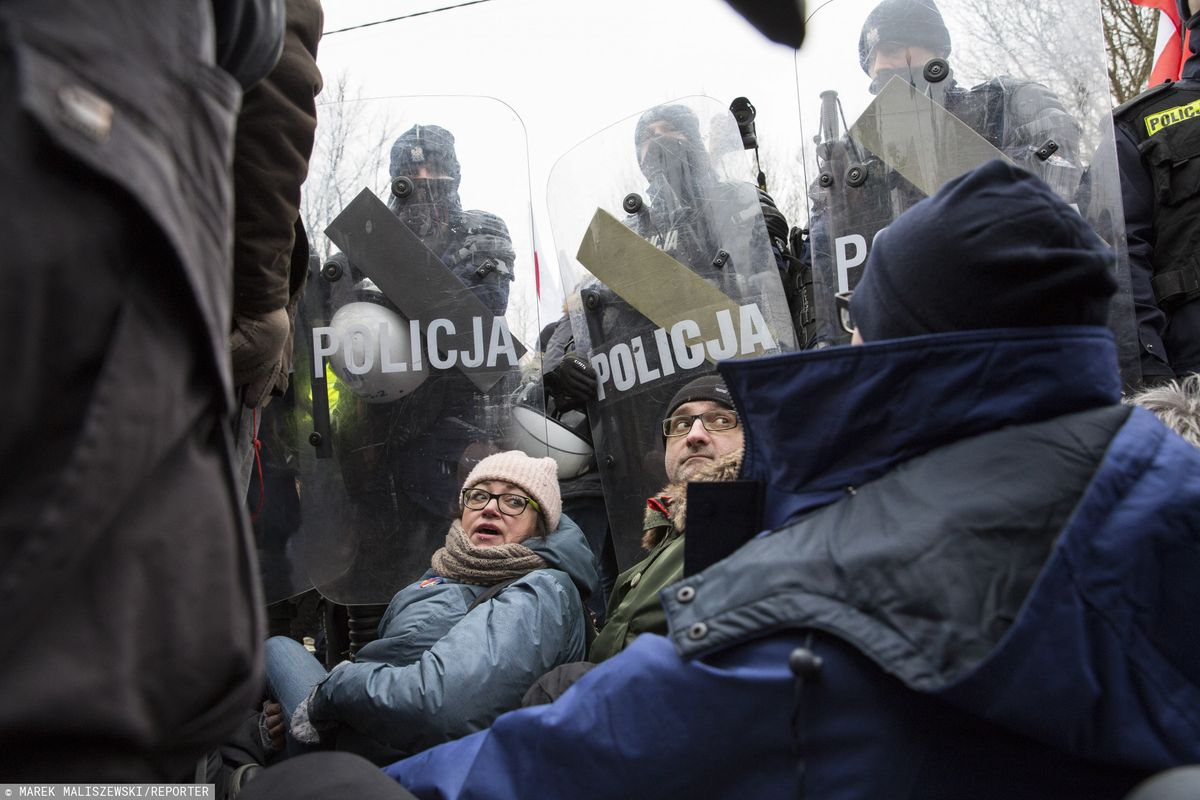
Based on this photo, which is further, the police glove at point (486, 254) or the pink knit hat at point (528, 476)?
the police glove at point (486, 254)

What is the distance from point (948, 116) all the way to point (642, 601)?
5.43ft

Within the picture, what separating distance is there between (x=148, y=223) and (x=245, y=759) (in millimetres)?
2039

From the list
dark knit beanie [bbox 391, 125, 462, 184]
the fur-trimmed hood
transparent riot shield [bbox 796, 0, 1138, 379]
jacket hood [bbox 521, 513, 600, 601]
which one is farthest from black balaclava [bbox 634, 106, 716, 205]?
jacket hood [bbox 521, 513, 600, 601]

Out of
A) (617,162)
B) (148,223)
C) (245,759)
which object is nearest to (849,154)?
(617,162)

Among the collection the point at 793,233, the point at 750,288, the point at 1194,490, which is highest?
the point at 793,233

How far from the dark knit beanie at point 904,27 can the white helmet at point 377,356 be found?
5.25 ft

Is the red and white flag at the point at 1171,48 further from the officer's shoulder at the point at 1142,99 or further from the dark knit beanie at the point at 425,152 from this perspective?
the dark knit beanie at the point at 425,152

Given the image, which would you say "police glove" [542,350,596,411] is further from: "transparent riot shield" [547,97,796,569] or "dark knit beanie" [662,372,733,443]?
"dark knit beanie" [662,372,733,443]

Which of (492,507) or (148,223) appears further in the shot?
(492,507)

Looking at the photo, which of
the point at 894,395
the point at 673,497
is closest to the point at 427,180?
the point at 673,497

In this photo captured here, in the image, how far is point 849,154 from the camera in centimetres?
295

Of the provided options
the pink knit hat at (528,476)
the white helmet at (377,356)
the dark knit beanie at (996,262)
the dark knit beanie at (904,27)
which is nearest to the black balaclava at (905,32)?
the dark knit beanie at (904,27)

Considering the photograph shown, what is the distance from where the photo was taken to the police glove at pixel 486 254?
3.12 metres

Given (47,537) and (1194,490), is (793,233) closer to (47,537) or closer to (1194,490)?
(1194,490)
